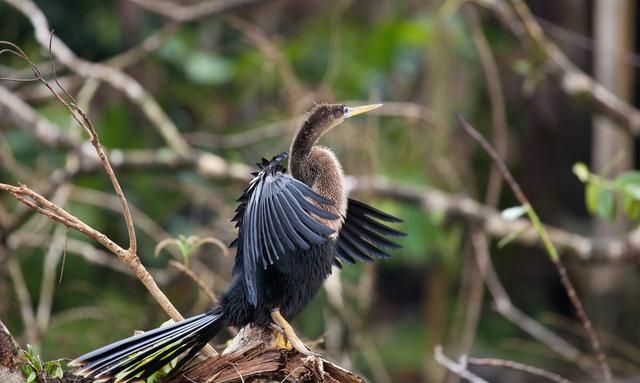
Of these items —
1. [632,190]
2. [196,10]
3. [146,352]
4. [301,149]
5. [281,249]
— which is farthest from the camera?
[196,10]

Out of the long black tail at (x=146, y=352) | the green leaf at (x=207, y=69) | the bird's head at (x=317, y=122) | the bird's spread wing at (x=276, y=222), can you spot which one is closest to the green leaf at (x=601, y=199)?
the bird's head at (x=317, y=122)

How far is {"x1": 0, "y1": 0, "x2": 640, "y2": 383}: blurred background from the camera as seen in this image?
4.04 meters

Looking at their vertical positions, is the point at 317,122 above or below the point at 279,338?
above

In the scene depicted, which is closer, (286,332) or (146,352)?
(146,352)

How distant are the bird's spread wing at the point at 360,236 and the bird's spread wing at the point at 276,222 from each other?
39 cm

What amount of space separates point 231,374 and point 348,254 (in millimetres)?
699

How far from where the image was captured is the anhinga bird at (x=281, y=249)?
180 cm

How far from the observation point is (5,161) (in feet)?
13.1

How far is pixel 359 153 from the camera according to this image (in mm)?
4531

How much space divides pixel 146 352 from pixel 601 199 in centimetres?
169

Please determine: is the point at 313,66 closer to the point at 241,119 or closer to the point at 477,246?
the point at 241,119

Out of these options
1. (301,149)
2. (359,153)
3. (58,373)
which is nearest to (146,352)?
(58,373)

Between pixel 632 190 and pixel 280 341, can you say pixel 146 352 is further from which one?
pixel 632 190

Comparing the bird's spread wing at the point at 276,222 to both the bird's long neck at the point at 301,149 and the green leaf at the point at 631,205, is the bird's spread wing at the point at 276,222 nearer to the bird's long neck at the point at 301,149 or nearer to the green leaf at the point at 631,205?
the bird's long neck at the point at 301,149
